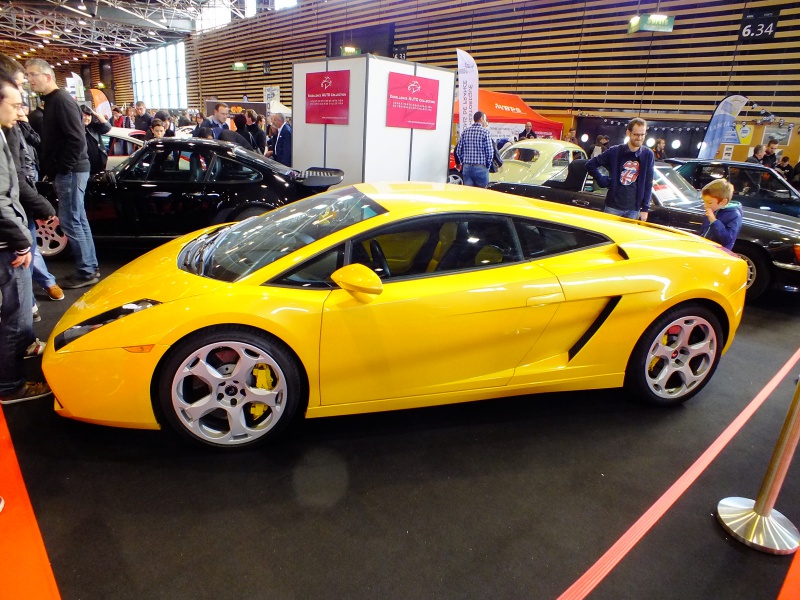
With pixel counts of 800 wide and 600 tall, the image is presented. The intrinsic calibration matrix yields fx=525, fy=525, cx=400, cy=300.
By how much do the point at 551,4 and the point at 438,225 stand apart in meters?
14.2

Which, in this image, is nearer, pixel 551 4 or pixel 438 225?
pixel 438 225

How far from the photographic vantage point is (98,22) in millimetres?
27797

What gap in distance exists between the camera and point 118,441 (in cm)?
242

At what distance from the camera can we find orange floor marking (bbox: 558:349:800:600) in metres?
1.80

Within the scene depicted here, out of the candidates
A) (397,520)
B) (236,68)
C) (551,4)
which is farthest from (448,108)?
(236,68)

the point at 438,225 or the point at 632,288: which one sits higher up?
Result: the point at 438,225

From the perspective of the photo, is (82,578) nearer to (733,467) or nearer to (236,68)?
(733,467)

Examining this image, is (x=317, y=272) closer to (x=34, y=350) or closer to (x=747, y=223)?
(x=34, y=350)

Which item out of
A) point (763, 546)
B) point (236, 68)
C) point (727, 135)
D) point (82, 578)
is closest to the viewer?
point (82, 578)

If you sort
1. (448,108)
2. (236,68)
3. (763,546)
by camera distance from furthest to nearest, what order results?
1. (236,68)
2. (448,108)
3. (763,546)

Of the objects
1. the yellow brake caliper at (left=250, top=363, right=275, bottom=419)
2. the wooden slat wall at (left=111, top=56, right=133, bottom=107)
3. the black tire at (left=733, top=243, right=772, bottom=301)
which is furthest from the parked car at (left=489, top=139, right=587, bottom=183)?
the wooden slat wall at (left=111, top=56, right=133, bottom=107)

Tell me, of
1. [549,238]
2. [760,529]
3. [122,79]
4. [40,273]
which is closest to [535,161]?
[549,238]

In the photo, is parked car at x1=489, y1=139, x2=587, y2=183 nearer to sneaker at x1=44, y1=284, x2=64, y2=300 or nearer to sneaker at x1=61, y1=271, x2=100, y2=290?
sneaker at x1=61, y1=271, x2=100, y2=290

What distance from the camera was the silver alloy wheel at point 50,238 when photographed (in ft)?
16.8
